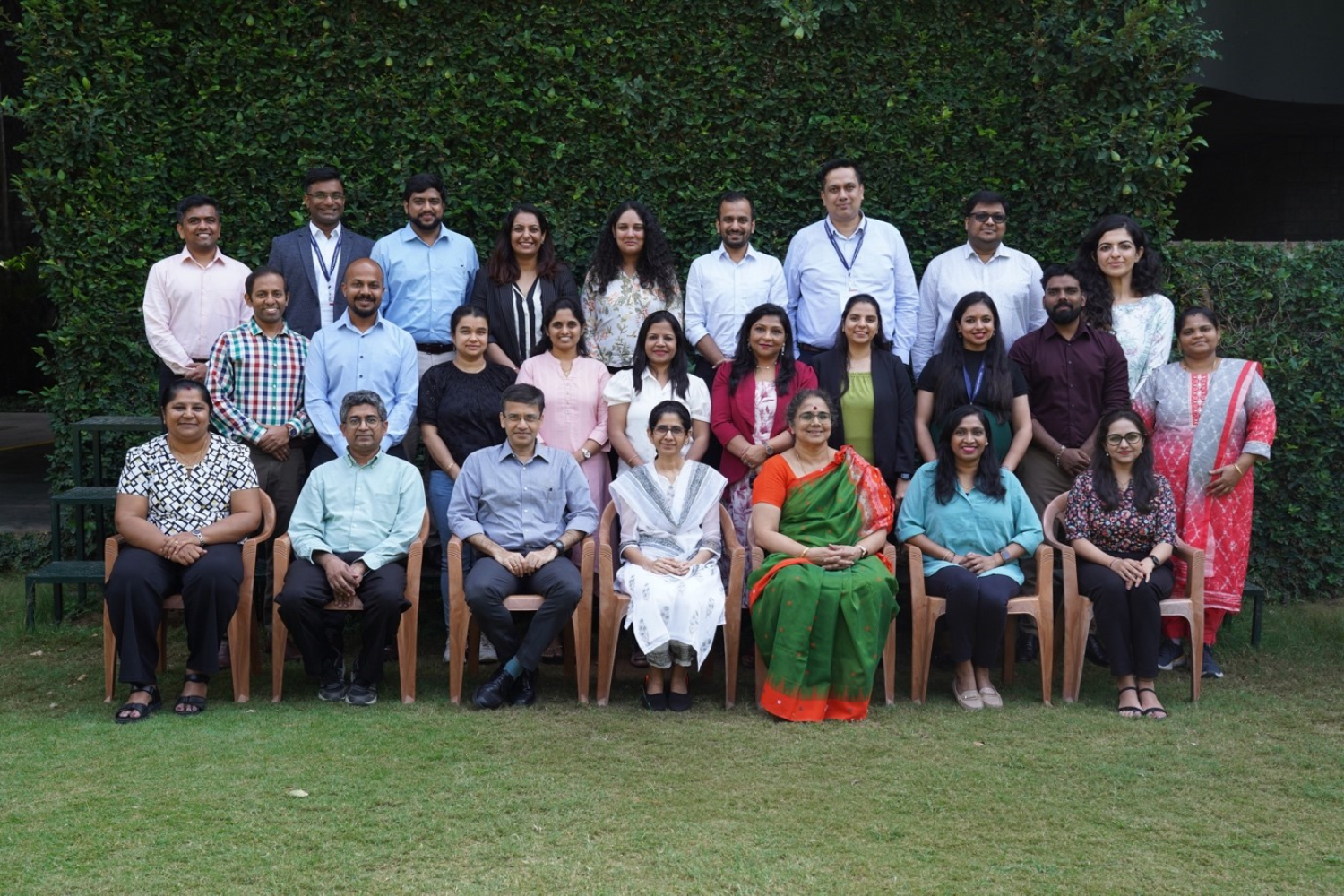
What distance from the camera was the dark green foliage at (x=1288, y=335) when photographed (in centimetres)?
652

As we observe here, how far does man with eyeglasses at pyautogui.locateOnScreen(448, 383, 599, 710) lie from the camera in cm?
500

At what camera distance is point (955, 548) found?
5250 mm

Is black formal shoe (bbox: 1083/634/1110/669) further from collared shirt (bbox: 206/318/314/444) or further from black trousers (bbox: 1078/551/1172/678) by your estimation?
collared shirt (bbox: 206/318/314/444)

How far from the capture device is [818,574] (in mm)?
4977

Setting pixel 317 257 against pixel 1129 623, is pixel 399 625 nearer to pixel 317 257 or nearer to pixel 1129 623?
pixel 317 257

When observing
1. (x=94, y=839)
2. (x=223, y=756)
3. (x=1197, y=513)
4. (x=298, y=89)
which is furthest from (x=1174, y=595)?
(x=298, y=89)

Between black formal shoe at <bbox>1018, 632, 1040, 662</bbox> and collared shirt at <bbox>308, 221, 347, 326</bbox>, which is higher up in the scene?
collared shirt at <bbox>308, 221, 347, 326</bbox>

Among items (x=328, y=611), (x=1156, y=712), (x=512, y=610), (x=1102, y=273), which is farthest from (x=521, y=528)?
(x=1102, y=273)

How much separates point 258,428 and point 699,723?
234 cm

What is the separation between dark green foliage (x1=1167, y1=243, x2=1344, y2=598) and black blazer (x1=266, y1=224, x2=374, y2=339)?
414 cm

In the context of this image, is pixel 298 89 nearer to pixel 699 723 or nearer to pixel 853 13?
pixel 853 13

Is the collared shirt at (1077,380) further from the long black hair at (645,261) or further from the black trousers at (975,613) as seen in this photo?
the long black hair at (645,261)

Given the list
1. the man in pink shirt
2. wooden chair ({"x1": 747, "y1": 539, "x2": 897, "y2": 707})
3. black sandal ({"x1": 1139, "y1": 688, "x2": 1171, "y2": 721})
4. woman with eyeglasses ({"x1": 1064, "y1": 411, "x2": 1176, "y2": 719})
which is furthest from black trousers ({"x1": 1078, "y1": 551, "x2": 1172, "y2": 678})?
the man in pink shirt

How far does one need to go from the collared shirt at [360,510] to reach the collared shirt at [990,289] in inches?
99.0
